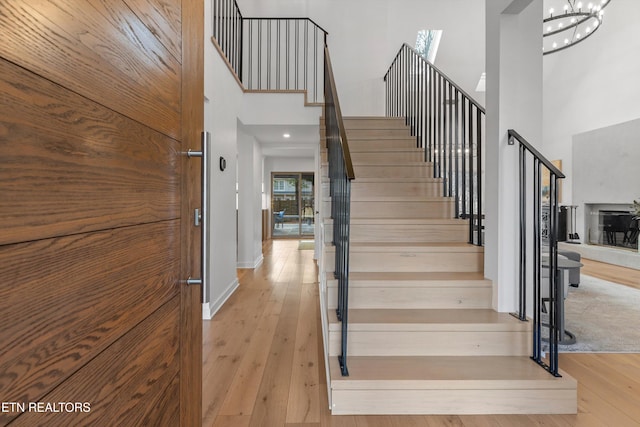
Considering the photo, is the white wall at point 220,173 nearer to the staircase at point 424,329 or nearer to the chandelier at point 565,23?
the staircase at point 424,329

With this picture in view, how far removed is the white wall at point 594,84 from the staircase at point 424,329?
18.2 ft

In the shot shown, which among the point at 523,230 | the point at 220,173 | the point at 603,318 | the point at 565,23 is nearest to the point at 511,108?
the point at 523,230

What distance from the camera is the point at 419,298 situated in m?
2.12

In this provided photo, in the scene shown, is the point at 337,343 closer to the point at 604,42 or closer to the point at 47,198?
the point at 47,198

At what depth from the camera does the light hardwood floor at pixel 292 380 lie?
158cm

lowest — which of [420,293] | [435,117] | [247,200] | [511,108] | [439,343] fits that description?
[439,343]

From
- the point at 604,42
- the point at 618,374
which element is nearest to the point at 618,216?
the point at 604,42

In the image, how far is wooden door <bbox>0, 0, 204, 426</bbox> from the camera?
0.41 meters

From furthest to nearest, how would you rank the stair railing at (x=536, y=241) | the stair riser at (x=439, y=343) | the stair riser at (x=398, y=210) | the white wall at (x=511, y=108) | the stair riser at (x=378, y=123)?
the stair riser at (x=378, y=123) → the stair riser at (x=398, y=210) → the white wall at (x=511, y=108) → the stair riser at (x=439, y=343) → the stair railing at (x=536, y=241)

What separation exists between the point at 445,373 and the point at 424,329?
250 millimetres

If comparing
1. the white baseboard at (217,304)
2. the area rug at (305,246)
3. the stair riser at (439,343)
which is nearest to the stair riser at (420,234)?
the stair riser at (439,343)

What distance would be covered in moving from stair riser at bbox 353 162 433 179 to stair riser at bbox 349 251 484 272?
1287mm

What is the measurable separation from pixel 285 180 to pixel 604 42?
7.63m

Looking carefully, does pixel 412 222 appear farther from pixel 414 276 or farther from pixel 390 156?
pixel 390 156
